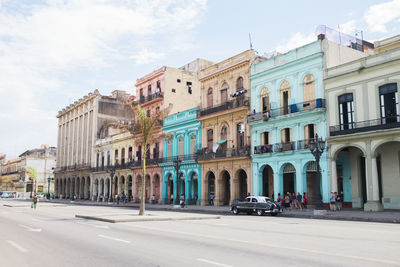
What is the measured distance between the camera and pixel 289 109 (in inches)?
1287

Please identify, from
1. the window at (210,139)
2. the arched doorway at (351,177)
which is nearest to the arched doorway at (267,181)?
the window at (210,139)

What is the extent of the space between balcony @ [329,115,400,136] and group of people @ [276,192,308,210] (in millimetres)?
5246

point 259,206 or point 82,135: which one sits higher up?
point 82,135

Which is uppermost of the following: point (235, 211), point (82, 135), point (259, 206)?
point (82, 135)

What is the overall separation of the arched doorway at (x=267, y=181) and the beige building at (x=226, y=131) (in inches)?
63.9

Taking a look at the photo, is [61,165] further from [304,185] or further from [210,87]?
[304,185]

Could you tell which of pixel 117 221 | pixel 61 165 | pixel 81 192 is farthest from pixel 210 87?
pixel 61 165

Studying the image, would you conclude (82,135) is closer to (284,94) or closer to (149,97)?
(149,97)

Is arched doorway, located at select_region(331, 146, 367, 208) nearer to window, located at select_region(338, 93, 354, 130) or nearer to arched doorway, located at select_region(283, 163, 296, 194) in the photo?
window, located at select_region(338, 93, 354, 130)

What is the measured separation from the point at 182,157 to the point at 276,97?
46.9 feet

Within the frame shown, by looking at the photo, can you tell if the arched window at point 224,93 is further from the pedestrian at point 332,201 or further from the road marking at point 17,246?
the road marking at point 17,246

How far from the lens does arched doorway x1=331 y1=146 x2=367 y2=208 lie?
29.1 metres

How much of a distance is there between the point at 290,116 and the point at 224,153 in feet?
27.6

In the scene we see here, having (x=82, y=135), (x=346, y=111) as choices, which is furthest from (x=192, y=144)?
(x=82, y=135)
